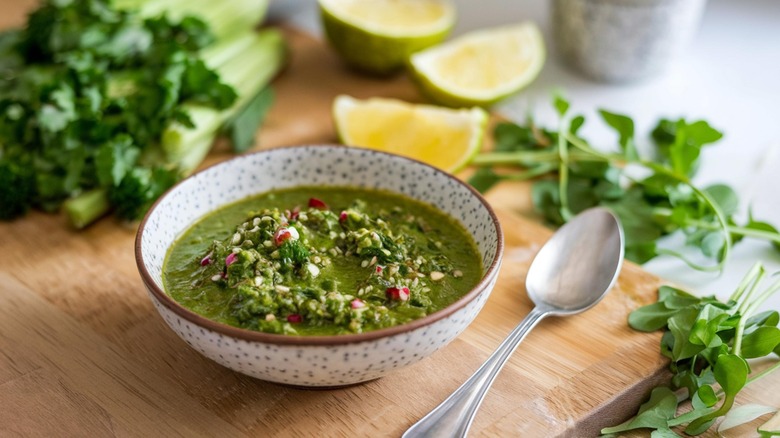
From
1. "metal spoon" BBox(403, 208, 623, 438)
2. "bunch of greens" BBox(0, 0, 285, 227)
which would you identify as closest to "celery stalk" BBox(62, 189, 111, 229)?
"bunch of greens" BBox(0, 0, 285, 227)

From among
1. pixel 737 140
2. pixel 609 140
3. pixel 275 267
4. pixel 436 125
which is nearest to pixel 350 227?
pixel 275 267

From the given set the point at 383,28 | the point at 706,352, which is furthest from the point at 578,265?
the point at 383,28

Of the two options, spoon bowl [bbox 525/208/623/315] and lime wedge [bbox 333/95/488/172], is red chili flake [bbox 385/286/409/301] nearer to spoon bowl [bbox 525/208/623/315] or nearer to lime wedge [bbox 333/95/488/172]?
spoon bowl [bbox 525/208/623/315]

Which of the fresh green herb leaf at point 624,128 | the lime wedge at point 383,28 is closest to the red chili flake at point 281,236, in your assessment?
the fresh green herb leaf at point 624,128

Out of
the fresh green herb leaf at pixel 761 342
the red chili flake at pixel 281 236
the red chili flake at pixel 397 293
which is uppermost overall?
the red chili flake at pixel 281 236

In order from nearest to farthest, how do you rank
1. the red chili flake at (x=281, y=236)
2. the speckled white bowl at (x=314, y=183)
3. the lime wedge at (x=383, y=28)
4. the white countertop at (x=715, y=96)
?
the speckled white bowl at (x=314, y=183), the red chili flake at (x=281, y=236), the white countertop at (x=715, y=96), the lime wedge at (x=383, y=28)

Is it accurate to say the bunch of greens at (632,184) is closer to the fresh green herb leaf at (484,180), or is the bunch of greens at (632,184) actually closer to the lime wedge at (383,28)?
the fresh green herb leaf at (484,180)
